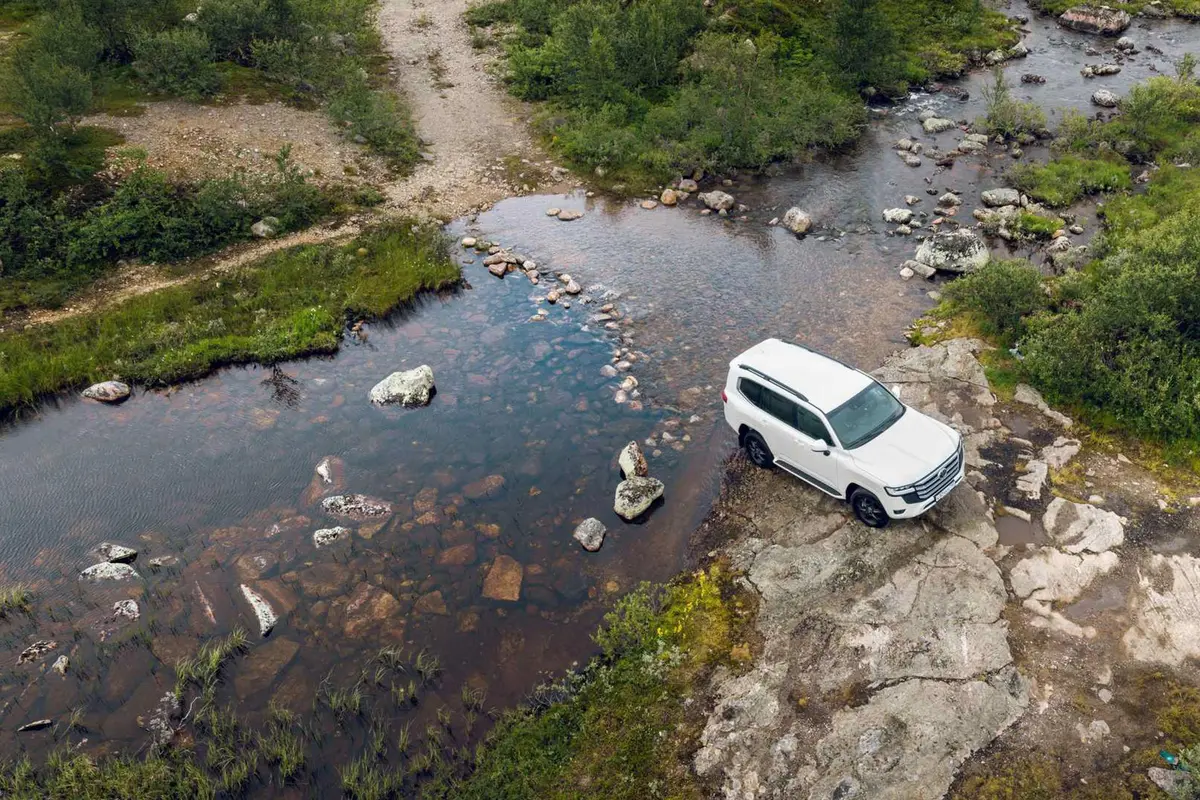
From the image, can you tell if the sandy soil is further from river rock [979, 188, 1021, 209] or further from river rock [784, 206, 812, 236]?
river rock [979, 188, 1021, 209]

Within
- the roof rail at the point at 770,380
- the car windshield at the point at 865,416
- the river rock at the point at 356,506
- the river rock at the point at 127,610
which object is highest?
Answer: the roof rail at the point at 770,380

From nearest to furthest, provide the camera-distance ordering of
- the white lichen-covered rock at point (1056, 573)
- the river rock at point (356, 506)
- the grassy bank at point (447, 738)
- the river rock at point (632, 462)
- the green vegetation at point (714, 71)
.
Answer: the grassy bank at point (447, 738), the white lichen-covered rock at point (1056, 573), the river rock at point (356, 506), the river rock at point (632, 462), the green vegetation at point (714, 71)

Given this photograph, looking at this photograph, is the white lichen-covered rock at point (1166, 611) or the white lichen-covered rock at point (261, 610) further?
the white lichen-covered rock at point (261, 610)

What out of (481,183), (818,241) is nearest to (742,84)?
(818,241)

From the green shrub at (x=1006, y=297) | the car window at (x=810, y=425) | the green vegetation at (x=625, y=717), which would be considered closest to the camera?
the green vegetation at (x=625, y=717)

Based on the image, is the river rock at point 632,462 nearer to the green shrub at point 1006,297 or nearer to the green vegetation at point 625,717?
the green vegetation at point 625,717

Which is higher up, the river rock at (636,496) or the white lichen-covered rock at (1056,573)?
the white lichen-covered rock at (1056,573)

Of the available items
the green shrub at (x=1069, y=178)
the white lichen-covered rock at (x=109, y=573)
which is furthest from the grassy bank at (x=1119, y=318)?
the white lichen-covered rock at (x=109, y=573)

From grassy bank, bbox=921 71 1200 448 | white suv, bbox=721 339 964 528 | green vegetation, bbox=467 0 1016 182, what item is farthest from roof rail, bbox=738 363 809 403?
green vegetation, bbox=467 0 1016 182
